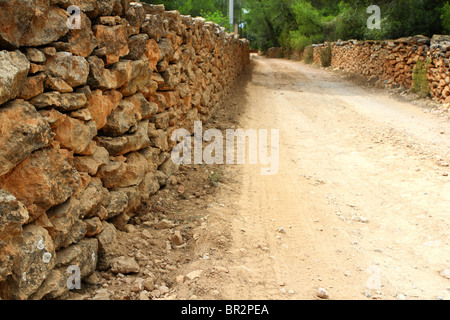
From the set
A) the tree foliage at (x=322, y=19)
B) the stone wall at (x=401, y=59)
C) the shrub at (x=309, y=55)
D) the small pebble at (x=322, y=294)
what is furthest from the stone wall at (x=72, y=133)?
the shrub at (x=309, y=55)

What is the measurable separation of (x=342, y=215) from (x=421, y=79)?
8403 millimetres

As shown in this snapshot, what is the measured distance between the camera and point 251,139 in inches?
284

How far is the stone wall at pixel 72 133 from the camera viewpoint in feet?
7.43

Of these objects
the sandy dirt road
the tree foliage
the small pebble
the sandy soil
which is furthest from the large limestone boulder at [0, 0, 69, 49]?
the tree foliage

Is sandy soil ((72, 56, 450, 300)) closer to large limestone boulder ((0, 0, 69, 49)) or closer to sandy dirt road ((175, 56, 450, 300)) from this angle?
sandy dirt road ((175, 56, 450, 300))

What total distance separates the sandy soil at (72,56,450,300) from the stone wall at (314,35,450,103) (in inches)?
105

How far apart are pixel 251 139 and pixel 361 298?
4.50 metres

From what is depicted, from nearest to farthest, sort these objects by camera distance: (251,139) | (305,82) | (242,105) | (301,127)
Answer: (251,139), (301,127), (242,105), (305,82)

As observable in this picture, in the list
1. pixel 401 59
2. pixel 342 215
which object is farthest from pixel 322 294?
pixel 401 59

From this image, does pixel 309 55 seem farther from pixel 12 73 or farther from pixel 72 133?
pixel 12 73

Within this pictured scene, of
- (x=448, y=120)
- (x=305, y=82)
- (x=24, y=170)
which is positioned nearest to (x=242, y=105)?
(x=448, y=120)

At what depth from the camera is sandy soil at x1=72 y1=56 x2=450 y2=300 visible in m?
3.09

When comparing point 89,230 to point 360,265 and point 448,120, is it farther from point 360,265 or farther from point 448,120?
point 448,120

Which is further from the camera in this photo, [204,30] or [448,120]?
[448,120]
